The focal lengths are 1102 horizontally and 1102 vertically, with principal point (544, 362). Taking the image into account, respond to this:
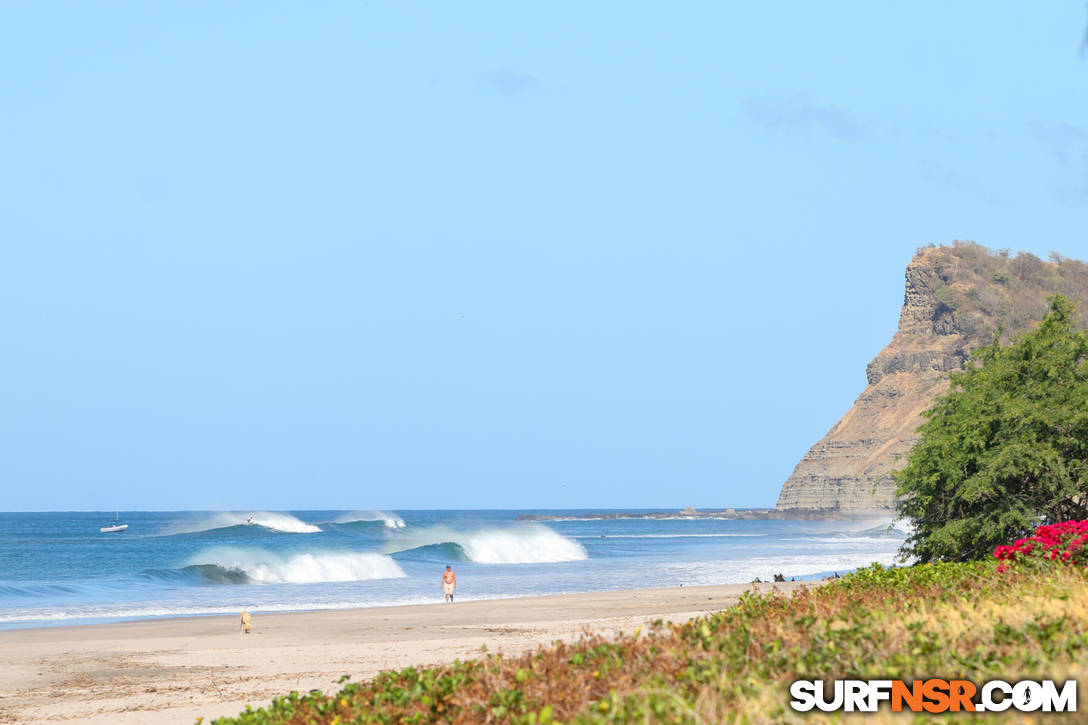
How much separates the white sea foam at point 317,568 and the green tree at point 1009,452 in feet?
109

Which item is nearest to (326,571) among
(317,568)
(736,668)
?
(317,568)

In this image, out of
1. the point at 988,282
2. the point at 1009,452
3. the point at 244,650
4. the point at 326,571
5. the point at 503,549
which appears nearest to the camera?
the point at 244,650

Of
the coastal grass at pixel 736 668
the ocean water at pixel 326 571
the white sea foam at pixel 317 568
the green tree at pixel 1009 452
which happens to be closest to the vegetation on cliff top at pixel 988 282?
the ocean water at pixel 326 571

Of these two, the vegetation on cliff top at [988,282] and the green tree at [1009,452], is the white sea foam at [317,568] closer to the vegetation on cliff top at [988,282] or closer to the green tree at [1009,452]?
the green tree at [1009,452]

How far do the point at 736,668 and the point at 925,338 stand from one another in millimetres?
161132

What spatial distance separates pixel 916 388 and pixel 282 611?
13383 centimetres

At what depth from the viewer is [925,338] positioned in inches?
6280

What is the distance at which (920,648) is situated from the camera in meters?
7.64

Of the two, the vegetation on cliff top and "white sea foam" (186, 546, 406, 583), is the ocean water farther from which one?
the vegetation on cliff top

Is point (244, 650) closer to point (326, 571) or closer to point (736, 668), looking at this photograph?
point (736, 668)

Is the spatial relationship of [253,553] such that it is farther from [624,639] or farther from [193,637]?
[624,639]

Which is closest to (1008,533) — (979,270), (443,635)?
(443,635)

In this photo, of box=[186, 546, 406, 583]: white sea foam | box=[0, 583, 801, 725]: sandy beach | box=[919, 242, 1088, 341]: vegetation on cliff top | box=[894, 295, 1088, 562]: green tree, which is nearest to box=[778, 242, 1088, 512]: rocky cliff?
box=[919, 242, 1088, 341]: vegetation on cliff top

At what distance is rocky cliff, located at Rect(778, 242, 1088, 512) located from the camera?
150m
